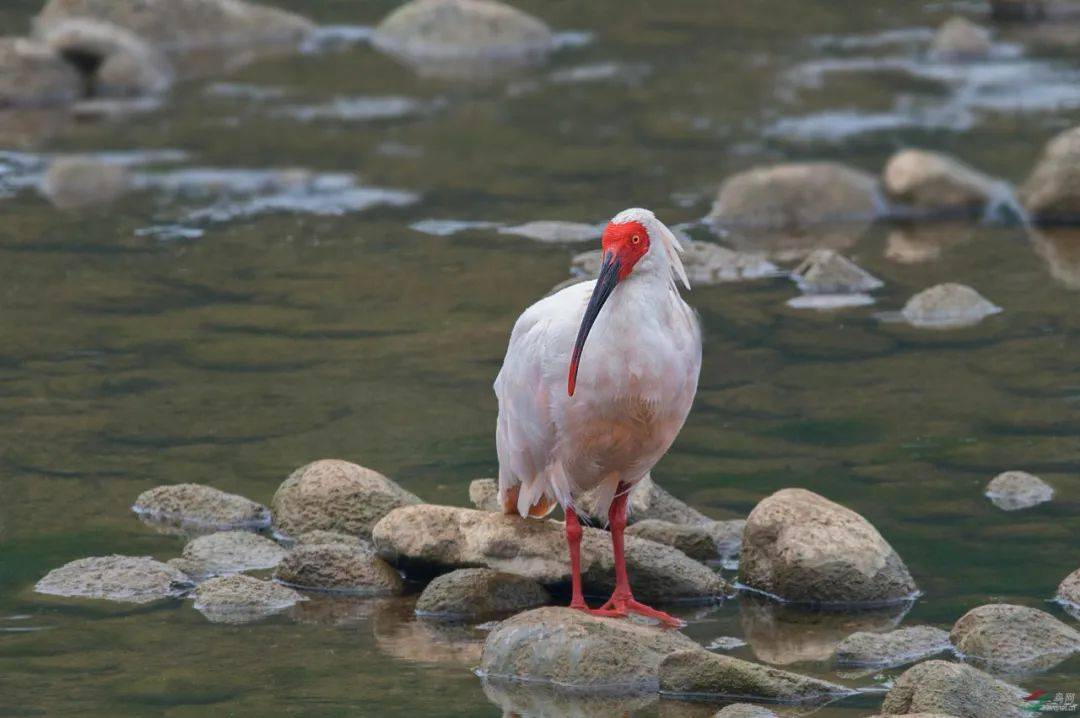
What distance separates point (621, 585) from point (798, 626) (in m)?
0.79

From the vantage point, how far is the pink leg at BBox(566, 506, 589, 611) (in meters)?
8.17

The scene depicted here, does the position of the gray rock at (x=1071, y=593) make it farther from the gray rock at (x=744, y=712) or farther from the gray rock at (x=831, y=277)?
the gray rock at (x=831, y=277)

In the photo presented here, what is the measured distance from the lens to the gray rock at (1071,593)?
325 inches

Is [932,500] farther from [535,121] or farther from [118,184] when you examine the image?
[535,121]

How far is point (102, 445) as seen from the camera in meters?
10.7

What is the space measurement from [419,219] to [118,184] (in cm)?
316

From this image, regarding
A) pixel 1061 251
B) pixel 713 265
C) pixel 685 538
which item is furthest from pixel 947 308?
pixel 685 538

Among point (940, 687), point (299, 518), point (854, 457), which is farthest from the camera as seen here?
point (854, 457)

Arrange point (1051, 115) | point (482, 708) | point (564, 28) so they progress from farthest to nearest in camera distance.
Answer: point (564, 28), point (1051, 115), point (482, 708)

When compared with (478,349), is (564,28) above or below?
above

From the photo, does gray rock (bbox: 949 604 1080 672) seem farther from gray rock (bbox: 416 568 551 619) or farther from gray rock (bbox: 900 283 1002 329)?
gray rock (bbox: 900 283 1002 329)

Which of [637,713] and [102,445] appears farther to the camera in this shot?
[102,445]

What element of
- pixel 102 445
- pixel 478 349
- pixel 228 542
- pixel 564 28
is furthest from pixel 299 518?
pixel 564 28

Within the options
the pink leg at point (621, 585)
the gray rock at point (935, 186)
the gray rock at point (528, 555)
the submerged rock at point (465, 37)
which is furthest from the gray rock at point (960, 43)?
the pink leg at point (621, 585)
